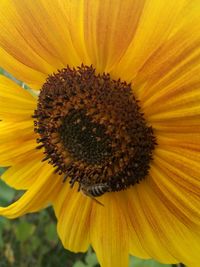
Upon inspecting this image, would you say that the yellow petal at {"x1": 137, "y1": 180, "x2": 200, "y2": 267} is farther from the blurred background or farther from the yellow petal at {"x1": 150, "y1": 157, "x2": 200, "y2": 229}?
the blurred background

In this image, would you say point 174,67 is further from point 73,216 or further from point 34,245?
point 34,245

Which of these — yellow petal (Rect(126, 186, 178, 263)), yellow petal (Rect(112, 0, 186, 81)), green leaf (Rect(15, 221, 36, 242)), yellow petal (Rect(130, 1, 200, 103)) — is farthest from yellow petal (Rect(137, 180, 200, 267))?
green leaf (Rect(15, 221, 36, 242))

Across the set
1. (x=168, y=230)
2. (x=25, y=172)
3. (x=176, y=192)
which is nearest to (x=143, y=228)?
(x=168, y=230)

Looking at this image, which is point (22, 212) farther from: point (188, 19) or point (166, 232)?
point (188, 19)

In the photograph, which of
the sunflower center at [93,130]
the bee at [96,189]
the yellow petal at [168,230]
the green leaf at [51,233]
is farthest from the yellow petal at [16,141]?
the green leaf at [51,233]

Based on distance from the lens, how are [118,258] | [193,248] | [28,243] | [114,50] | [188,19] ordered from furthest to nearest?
[28,243] → [118,258] → [193,248] → [114,50] → [188,19]

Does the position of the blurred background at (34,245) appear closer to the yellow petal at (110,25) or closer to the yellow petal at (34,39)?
the yellow petal at (34,39)

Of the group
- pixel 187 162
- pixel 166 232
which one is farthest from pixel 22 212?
A: pixel 187 162

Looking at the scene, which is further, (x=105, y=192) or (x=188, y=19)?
(x=105, y=192)
